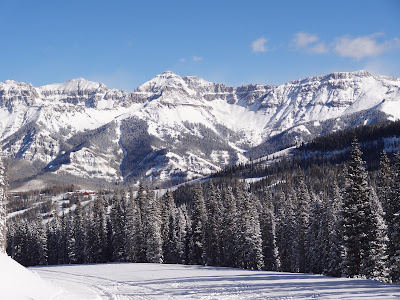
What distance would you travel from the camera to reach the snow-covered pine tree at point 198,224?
75.7 m

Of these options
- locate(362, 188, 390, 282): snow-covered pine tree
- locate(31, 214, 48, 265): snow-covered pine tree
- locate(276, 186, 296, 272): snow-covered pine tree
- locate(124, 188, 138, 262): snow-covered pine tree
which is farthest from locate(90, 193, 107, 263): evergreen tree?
locate(362, 188, 390, 282): snow-covered pine tree

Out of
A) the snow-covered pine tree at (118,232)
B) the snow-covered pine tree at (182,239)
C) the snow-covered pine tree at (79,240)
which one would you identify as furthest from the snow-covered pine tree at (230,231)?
the snow-covered pine tree at (79,240)

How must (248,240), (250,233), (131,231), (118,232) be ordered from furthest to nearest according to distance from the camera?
(118,232), (131,231), (250,233), (248,240)

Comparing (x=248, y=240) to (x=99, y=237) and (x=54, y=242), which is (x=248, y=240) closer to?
(x=99, y=237)

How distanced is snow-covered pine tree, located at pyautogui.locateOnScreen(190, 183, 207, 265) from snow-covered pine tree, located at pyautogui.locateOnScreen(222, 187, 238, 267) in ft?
19.0

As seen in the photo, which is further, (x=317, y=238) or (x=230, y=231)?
(x=230, y=231)

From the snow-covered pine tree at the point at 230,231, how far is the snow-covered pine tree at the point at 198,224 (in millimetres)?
5798

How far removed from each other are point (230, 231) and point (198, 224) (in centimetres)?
812

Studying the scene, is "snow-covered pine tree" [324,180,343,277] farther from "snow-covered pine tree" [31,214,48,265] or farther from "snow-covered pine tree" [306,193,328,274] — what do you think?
"snow-covered pine tree" [31,214,48,265]

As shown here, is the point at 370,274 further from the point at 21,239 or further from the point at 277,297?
the point at 21,239

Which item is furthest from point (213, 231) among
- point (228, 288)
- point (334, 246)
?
point (228, 288)

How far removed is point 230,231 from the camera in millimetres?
69688

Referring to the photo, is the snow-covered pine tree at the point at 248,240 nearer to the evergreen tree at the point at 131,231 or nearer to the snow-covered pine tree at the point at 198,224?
the snow-covered pine tree at the point at 198,224

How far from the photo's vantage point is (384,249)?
38594 mm
